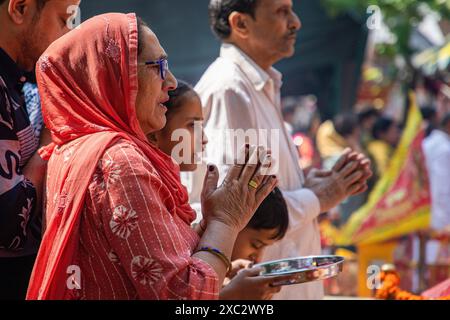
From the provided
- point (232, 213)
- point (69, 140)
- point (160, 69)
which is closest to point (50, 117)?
point (69, 140)

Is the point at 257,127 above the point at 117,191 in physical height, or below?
above

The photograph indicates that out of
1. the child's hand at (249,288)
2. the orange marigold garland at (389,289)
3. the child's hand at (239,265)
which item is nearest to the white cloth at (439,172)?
the orange marigold garland at (389,289)

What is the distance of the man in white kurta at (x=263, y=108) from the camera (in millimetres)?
3547

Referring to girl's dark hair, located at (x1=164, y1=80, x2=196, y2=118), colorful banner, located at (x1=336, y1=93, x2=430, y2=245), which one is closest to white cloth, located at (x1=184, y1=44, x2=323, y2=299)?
girl's dark hair, located at (x1=164, y1=80, x2=196, y2=118)

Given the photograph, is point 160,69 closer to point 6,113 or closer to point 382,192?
point 6,113

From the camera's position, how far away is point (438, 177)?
28.7 feet

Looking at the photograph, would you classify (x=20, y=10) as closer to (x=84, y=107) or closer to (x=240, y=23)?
(x=84, y=107)

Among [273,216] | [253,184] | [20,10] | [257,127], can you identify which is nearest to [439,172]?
[257,127]

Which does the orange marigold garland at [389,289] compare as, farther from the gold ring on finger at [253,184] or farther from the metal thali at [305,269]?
the gold ring on finger at [253,184]

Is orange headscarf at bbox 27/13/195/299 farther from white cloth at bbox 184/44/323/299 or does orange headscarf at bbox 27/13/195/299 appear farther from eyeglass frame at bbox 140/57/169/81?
white cloth at bbox 184/44/323/299

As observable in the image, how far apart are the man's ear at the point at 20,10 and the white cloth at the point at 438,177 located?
6.54m

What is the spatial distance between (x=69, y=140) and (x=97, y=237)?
295 millimetres

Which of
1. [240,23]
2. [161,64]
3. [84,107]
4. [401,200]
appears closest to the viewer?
[84,107]

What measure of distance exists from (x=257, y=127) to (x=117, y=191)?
5.26ft
